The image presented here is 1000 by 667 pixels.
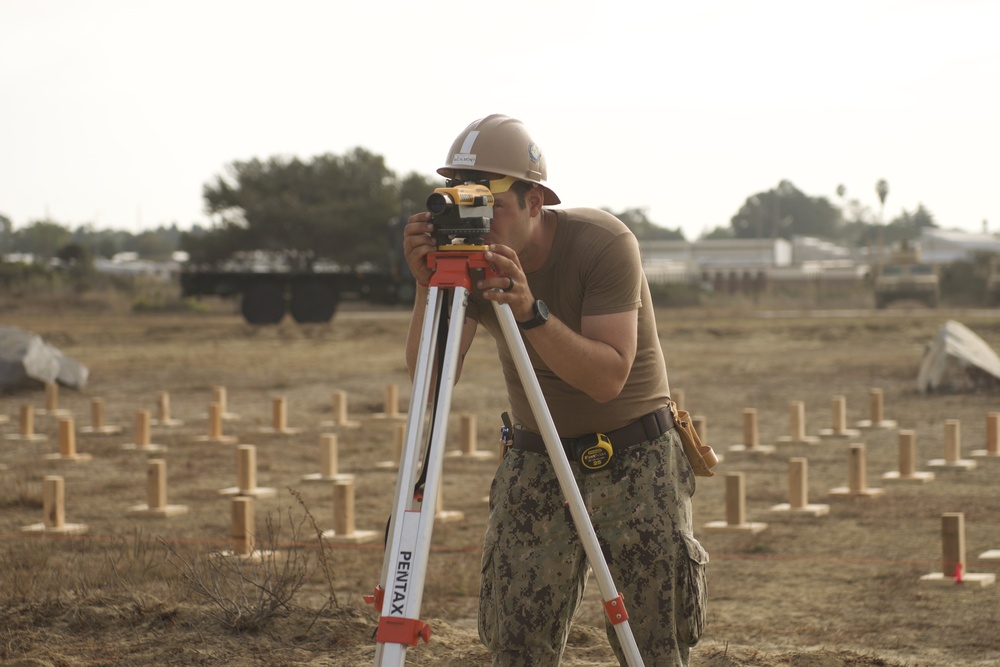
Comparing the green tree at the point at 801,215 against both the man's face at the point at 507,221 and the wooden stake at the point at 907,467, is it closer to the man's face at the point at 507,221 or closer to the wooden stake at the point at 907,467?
the wooden stake at the point at 907,467

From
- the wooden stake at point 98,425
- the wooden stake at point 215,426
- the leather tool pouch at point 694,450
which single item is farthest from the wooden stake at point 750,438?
the leather tool pouch at point 694,450

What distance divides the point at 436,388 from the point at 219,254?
151 ft

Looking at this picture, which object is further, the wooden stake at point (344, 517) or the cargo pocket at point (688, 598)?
the wooden stake at point (344, 517)

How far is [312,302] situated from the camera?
31.4 metres

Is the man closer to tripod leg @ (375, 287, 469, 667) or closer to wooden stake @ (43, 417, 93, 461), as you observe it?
tripod leg @ (375, 287, 469, 667)

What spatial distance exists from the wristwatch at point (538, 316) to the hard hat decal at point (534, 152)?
1.44 ft

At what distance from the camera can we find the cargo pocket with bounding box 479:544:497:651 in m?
3.50

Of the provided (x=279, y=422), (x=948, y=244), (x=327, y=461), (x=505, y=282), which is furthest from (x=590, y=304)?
(x=948, y=244)

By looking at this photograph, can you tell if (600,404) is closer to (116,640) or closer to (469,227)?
(469,227)

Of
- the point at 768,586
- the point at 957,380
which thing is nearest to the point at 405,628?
the point at 768,586

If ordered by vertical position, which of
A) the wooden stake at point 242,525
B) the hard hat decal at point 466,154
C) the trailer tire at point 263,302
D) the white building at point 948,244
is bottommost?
the wooden stake at point 242,525

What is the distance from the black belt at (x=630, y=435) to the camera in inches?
137

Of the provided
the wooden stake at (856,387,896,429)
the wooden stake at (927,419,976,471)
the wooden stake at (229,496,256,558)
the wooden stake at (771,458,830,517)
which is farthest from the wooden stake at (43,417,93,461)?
the wooden stake at (856,387,896,429)

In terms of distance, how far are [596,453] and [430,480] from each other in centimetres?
74
